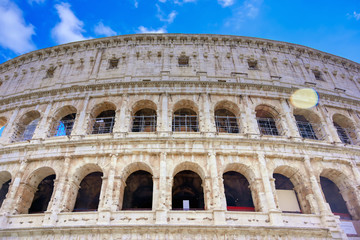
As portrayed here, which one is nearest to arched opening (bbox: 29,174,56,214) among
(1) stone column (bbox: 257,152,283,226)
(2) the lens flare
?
(1) stone column (bbox: 257,152,283,226)

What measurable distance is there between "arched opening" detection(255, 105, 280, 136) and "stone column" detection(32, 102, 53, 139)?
12.3 meters

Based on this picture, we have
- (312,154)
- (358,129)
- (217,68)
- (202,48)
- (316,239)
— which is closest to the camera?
(316,239)

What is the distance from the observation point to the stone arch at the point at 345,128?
15.0 m

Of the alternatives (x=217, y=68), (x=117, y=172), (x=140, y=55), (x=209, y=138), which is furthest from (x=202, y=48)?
(x=117, y=172)

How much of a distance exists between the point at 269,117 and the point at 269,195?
20.1ft

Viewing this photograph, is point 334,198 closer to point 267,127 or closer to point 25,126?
point 267,127

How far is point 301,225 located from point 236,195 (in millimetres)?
4333

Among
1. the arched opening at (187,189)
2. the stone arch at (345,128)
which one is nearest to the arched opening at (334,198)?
the stone arch at (345,128)

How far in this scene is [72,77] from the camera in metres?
16.6

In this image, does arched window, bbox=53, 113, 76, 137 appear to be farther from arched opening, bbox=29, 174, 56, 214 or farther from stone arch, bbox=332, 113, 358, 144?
stone arch, bbox=332, 113, 358, 144

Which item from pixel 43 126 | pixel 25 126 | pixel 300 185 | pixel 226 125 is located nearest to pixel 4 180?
pixel 43 126

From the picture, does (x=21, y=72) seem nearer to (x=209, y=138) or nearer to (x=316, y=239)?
(x=209, y=138)

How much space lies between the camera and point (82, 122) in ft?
44.3

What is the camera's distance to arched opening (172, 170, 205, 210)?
14.0m
